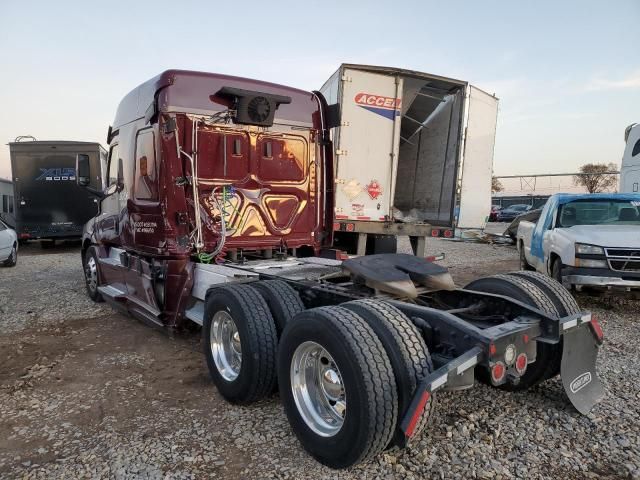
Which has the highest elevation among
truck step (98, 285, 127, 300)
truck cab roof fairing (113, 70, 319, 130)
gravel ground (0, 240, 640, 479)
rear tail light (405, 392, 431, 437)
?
truck cab roof fairing (113, 70, 319, 130)

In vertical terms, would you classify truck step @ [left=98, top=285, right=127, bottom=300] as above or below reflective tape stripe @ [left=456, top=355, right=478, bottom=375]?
below

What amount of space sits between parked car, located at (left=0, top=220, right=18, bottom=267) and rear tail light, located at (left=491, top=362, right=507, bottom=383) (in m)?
12.0

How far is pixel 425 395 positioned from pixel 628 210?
6.74 meters

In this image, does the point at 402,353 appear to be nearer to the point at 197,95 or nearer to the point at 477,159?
the point at 197,95

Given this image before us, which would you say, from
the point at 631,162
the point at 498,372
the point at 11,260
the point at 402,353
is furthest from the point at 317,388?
the point at 631,162

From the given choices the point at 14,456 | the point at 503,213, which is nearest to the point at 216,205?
the point at 14,456

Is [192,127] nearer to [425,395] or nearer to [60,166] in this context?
[425,395]

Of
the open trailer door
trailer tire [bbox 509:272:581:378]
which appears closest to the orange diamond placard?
the open trailer door

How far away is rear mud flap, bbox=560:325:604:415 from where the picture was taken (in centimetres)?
322

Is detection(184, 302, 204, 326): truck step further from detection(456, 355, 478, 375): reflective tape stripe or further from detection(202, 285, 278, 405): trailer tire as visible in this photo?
detection(456, 355, 478, 375): reflective tape stripe

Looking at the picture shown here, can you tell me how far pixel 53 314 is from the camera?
6.65 m

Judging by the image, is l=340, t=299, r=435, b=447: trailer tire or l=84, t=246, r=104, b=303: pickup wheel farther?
l=84, t=246, r=104, b=303: pickup wheel

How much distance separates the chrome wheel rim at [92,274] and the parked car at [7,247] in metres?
5.24

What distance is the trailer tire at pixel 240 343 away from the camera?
3.44m
